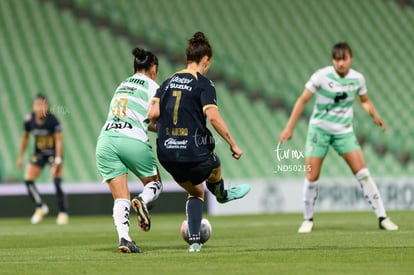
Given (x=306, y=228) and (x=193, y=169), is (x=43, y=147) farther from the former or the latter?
(x=193, y=169)

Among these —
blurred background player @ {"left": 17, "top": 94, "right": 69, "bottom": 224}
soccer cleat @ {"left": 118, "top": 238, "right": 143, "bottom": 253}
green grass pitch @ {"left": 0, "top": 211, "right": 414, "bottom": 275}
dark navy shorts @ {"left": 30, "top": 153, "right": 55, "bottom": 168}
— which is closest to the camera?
green grass pitch @ {"left": 0, "top": 211, "right": 414, "bottom": 275}

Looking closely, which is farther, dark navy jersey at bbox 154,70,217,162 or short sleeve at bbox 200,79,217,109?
dark navy jersey at bbox 154,70,217,162

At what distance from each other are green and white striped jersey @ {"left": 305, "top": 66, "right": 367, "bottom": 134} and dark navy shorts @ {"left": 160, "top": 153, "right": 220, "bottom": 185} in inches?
121

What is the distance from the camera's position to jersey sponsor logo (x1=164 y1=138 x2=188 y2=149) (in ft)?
28.1

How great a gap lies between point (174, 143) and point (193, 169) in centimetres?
29

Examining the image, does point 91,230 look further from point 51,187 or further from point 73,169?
point 73,169

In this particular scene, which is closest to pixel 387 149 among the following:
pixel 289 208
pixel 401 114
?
pixel 401 114

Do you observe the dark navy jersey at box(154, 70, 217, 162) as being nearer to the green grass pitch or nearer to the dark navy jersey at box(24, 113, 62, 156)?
the green grass pitch

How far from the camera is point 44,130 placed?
16.3 metres

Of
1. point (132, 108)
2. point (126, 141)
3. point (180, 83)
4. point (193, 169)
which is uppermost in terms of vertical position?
point (180, 83)

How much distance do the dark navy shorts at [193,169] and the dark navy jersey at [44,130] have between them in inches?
306

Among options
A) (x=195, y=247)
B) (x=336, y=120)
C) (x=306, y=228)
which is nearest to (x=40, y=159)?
(x=306, y=228)

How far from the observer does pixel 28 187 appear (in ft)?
54.9

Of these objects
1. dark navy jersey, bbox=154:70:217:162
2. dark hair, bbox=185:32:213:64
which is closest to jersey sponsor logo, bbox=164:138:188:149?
dark navy jersey, bbox=154:70:217:162
